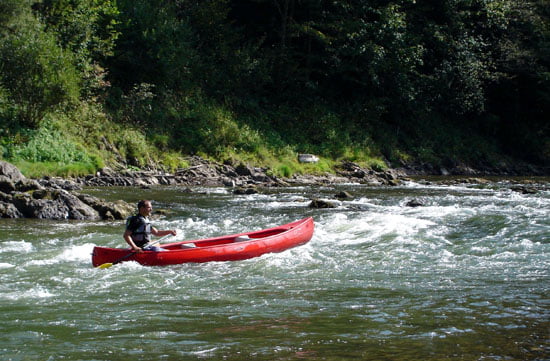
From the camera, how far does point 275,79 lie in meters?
30.3

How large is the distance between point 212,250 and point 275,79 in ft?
72.1

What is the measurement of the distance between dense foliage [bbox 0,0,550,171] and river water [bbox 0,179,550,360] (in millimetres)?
9536

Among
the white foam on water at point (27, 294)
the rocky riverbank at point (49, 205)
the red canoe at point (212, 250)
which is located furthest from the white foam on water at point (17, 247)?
the rocky riverbank at point (49, 205)

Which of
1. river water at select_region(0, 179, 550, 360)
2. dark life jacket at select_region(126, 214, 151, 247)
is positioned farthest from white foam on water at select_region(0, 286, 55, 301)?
dark life jacket at select_region(126, 214, 151, 247)

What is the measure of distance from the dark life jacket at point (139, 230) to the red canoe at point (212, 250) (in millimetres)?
429

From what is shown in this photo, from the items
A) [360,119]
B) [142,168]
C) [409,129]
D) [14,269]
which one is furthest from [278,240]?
[409,129]

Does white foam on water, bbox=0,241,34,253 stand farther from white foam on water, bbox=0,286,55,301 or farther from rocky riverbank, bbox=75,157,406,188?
rocky riverbank, bbox=75,157,406,188

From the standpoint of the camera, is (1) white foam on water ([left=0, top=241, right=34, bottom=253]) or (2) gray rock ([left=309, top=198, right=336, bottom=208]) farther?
(2) gray rock ([left=309, top=198, right=336, bottom=208])

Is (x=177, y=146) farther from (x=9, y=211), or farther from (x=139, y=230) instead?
(x=139, y=230)

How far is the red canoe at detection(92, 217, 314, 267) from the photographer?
8.85m

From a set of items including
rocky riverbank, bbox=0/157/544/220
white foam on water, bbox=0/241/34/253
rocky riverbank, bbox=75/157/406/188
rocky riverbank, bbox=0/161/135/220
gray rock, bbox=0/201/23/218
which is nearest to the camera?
white foam on water, bbox=0/241/34/253

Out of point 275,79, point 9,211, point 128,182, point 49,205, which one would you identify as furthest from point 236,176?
point 9,211

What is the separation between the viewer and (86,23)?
23.3m

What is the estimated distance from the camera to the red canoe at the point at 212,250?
8852mm
